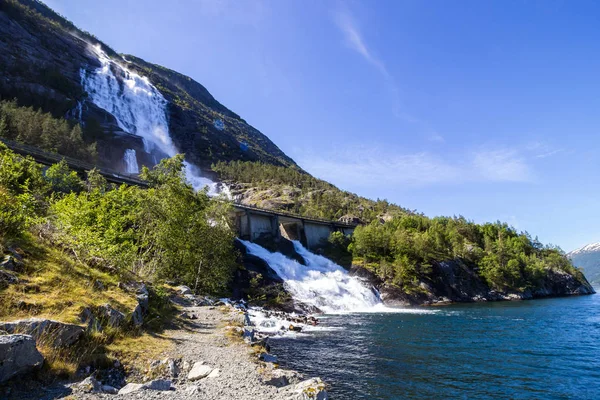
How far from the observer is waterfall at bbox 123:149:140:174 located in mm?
107181

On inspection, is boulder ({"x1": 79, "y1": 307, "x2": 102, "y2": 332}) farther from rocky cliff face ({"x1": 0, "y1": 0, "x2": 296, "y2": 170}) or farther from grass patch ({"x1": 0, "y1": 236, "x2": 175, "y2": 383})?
rocky cliff face ({"x1": 0, "y1": 0, "x2": 296, "y2": 170})

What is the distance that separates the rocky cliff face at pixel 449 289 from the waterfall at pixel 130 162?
8291 centimetres

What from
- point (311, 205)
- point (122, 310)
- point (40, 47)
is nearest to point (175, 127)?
point (40, 47)

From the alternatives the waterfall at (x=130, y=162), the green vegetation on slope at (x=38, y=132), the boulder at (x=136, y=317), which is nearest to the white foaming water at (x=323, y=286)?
the boulder at (x=136, y=317)

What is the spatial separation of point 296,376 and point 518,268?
90171 mm

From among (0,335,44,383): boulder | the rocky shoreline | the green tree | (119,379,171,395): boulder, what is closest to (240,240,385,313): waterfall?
the green tree

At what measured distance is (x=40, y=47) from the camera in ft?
410

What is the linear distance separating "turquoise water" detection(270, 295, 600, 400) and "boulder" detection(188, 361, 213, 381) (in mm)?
6175

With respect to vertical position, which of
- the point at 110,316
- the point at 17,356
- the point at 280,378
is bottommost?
the point at 280,378

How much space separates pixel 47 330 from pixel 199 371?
399 centimetres

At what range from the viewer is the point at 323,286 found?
52.6 metres

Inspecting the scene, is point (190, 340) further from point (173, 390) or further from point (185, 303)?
point (185, 303)

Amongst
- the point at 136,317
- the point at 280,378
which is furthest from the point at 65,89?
the point at 280,378

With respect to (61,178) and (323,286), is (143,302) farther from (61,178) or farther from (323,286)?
(323,286)
